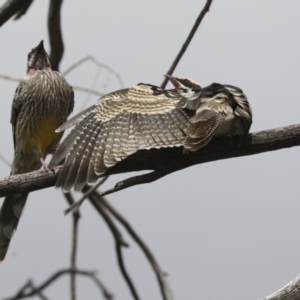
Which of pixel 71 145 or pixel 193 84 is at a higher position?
pixel 193 84

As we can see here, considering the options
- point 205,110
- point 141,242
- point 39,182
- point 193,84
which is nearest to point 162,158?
point 205,110

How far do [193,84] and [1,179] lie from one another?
1.48 meters

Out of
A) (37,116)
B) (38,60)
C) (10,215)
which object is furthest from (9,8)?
(10,215)

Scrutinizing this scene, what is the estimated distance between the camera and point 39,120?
224 inches

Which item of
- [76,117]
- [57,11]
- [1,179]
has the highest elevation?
[57,11]

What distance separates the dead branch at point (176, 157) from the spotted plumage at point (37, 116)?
5.36ft

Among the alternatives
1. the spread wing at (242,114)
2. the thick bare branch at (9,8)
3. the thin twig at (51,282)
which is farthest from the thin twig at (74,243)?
the spread wing at (242,114)

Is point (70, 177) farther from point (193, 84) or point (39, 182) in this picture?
point (193, 84)

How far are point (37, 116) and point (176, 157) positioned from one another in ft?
6.67

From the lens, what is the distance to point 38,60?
6.30 metres

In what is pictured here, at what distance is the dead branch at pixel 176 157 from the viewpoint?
3.80 metres

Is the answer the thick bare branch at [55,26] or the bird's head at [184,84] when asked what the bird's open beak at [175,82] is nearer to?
the bird's head at [184,84]

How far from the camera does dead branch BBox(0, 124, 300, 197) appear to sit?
380 centimetres

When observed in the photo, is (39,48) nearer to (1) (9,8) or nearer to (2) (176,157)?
(1) (9,8)
